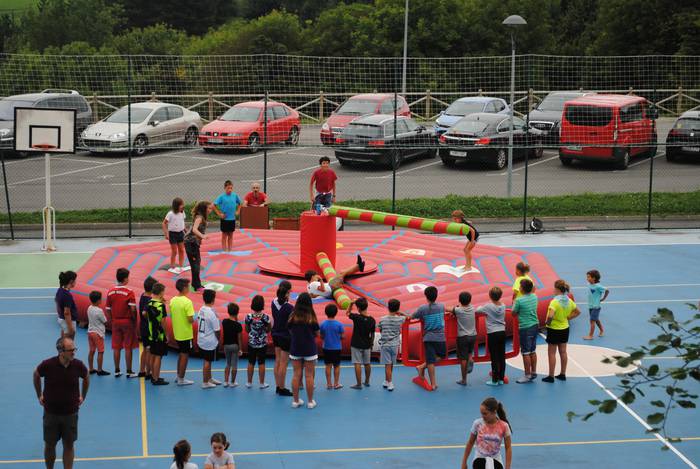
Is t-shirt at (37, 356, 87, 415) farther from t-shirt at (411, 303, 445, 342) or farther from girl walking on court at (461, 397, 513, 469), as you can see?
t-shirt at (411, 303, 445, 342)

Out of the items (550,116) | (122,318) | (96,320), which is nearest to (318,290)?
(122,318)

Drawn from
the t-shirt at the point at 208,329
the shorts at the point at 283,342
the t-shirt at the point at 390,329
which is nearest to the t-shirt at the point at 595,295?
the t-shirt at the point at 390,329

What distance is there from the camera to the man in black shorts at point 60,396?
38.9 feet

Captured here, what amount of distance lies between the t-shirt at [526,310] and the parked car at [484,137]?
17.2 meters

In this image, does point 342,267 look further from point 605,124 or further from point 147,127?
point 147,127

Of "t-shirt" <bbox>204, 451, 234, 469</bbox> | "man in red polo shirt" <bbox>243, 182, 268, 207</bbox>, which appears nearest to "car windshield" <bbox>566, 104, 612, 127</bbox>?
"man in red polo shirt" <bbox>243, 182, 268, 207</bbox>

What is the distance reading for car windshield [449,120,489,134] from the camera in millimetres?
33281

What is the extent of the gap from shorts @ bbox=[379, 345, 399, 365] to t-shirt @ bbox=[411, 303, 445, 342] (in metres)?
0.51

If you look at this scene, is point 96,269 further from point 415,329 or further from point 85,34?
point 85,34

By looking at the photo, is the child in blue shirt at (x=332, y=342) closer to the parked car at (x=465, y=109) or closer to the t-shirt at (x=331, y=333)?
the t-shirt at (x=331, y=333)

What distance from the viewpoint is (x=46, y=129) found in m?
23.2

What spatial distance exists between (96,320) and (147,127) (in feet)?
60.4

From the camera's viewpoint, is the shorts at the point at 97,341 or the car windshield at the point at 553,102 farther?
the car windshield at the point at 553,102

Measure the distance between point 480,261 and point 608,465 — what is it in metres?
7.89
